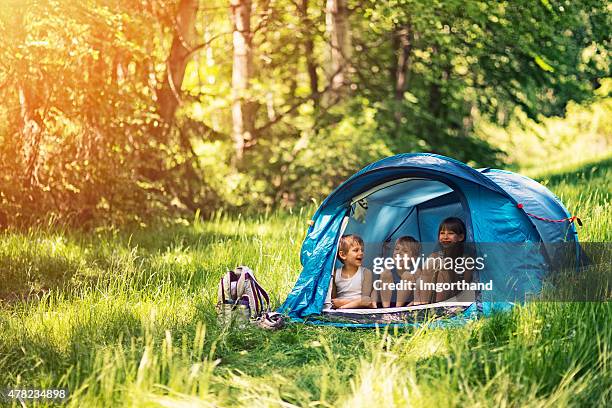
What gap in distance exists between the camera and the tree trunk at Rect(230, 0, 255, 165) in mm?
11769

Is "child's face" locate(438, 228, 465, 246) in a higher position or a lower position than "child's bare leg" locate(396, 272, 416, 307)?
higher

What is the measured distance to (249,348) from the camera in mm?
5309

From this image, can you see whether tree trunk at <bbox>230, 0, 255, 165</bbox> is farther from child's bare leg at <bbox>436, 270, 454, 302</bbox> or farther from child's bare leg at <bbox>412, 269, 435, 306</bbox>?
child's bare leg at <bbox>436, 270, 454, 302</bbox>

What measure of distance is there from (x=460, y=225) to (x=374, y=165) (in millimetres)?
907

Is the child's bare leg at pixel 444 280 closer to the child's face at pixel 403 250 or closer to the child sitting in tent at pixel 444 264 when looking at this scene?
the child sitting in tent at pixel 444 264

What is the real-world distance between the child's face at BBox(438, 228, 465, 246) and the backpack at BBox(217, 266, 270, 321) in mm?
1501

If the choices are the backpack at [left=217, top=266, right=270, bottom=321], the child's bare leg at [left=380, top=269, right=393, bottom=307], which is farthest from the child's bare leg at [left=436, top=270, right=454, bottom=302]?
the backpack at [left=217, top=266, right=270, bottom=321]

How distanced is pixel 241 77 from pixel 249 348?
24.0 feet

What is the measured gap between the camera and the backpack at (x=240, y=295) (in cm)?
570

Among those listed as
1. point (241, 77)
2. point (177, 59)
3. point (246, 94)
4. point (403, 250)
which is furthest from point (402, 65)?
point (403, 250)

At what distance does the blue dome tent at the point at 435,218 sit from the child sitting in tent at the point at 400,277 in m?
0.22

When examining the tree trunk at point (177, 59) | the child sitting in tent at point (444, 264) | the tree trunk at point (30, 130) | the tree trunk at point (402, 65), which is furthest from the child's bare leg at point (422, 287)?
the tree trunk at point (402, 65)

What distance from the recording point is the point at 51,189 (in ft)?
30.1

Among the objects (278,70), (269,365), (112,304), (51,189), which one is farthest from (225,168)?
(269,365)
